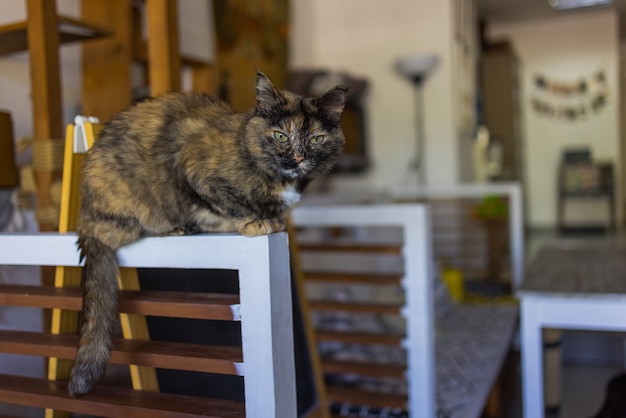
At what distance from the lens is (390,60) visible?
463 cm

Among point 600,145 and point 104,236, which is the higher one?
point 600,145

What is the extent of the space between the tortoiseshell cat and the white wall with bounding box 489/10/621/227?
292 inches

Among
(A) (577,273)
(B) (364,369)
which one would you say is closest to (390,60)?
(A) (577,273)

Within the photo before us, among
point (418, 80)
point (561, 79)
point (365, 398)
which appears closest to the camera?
point (365, 398)

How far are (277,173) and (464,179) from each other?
13.5 ft

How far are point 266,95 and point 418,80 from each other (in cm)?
370

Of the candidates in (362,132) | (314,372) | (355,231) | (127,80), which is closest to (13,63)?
(127,80)

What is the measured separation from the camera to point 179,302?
86 cm

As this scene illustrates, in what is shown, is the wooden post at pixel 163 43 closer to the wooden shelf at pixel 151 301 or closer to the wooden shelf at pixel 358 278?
the wooden shelf at pixel 151 301

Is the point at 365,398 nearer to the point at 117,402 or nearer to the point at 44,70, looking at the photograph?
the point at 117,402

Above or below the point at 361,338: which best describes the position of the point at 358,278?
above

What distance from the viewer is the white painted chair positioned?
0.79 metres

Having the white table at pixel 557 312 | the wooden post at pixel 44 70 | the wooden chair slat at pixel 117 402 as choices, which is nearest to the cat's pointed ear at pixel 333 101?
the wooden chair slat at pixel 117 402

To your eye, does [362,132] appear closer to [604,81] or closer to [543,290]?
[543,290]
